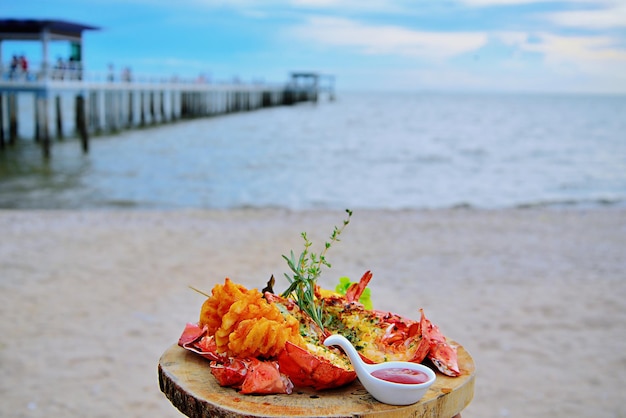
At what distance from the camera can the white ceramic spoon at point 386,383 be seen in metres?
1.93

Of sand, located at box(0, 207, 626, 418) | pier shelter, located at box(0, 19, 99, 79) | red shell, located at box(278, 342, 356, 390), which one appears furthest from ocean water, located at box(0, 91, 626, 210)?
red shell, located at box(278, 342, 356, 390)

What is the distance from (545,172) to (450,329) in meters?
20.5

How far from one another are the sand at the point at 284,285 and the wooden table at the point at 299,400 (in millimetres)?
3004

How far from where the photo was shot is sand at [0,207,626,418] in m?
5.30

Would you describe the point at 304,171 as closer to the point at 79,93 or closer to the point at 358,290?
the point at 79,93

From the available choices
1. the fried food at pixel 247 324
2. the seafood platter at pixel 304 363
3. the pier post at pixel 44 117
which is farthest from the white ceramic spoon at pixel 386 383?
the pier post at pixel 44 117

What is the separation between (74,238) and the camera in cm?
1055

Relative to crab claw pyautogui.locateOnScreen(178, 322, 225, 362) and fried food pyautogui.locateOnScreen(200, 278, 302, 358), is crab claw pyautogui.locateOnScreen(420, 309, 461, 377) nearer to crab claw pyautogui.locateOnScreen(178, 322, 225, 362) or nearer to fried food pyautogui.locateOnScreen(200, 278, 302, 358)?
fried food pyautogui.locateOnScreen(200, 278, 302, 358)

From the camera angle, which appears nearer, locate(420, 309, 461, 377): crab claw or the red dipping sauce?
the red dipping sauce

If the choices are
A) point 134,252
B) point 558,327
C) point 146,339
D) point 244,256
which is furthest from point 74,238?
point 558,327

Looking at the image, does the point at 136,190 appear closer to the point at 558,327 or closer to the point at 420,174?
the point at 420,174

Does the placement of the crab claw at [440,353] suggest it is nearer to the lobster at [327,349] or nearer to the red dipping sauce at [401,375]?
the lobster at [327,349]

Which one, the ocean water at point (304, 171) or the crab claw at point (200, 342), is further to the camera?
the ocean water at point (304, 171)

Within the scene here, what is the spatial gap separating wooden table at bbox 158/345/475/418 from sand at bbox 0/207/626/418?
9.85 ft
